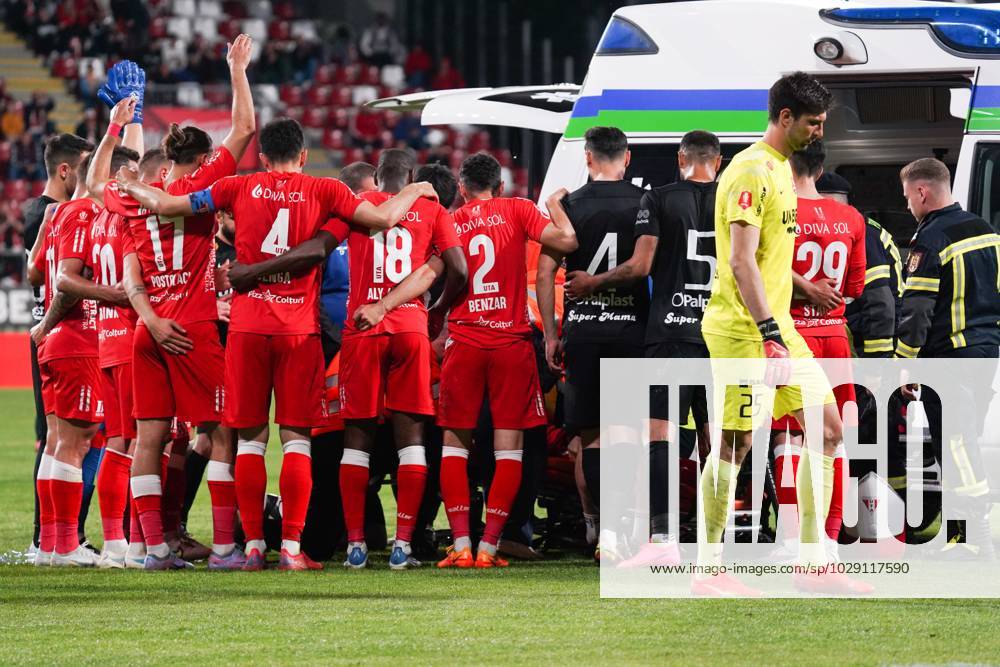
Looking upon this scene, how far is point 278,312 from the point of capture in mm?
7742

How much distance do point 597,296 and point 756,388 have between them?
181cm

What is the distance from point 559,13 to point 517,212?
22.9m

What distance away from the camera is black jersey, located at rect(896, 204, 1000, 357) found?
315 inches

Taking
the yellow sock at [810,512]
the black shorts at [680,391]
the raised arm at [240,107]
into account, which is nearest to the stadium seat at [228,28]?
the raised arm at [240,107]

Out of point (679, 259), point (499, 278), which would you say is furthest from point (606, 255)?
point (499, 278)

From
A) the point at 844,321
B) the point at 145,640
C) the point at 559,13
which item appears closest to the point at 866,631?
the point at 844,321

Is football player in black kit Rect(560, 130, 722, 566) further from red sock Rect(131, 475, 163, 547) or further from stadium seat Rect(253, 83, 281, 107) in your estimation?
stadium seat Rect(253, 83, 281, 107)

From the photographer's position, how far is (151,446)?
7934mm

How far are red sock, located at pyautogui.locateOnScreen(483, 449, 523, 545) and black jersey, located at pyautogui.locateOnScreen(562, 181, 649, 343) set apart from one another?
0.70 metres

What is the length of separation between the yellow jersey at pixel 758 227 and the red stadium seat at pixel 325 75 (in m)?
26.4

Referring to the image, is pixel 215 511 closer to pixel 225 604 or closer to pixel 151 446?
pixel 151 446

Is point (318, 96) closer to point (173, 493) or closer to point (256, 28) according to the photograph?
point (256, 28)

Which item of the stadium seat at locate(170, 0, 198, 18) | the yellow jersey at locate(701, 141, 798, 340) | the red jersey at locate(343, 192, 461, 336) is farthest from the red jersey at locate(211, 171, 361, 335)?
the stadium seat at locate(170, 0, 198, 18)

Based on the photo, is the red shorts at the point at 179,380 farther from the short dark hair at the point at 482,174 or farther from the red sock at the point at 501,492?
the short dark hair at the point at 482,174
